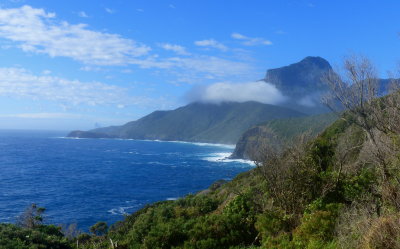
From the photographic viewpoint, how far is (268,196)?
1605 cm

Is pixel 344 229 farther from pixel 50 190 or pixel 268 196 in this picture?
pixel 50 190

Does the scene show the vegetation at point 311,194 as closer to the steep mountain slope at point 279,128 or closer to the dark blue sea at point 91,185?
the dark blue sea at point 91,185

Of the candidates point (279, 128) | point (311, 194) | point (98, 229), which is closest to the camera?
point (311, 194)

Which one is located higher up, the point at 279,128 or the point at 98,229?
the point at 279,128

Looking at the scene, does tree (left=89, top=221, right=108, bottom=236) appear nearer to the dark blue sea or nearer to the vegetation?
the dark blue sea

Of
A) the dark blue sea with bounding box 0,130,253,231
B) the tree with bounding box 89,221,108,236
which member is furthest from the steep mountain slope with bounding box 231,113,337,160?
the tree with bounding box 89,221,108,236

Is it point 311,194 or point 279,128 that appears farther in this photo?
point 279,128

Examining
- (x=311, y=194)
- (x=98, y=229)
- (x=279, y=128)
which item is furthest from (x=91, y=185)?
(x=279, y=128)

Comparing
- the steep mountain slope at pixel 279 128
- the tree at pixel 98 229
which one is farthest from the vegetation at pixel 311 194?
the steep mountain slope at pixel 279 128

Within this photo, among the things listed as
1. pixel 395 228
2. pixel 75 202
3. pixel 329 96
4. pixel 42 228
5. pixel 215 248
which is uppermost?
pixel 329 96

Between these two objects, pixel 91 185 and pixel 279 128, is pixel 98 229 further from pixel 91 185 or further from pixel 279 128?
pixel 279 128

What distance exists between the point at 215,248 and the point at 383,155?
716cm

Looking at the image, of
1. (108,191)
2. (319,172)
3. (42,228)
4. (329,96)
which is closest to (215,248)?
(319,172)

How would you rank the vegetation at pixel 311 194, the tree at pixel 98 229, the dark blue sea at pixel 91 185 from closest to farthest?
the vegetation at pixel 311 194, the tree at pixel 98 229, the dark blue sea at pixel 91 185
